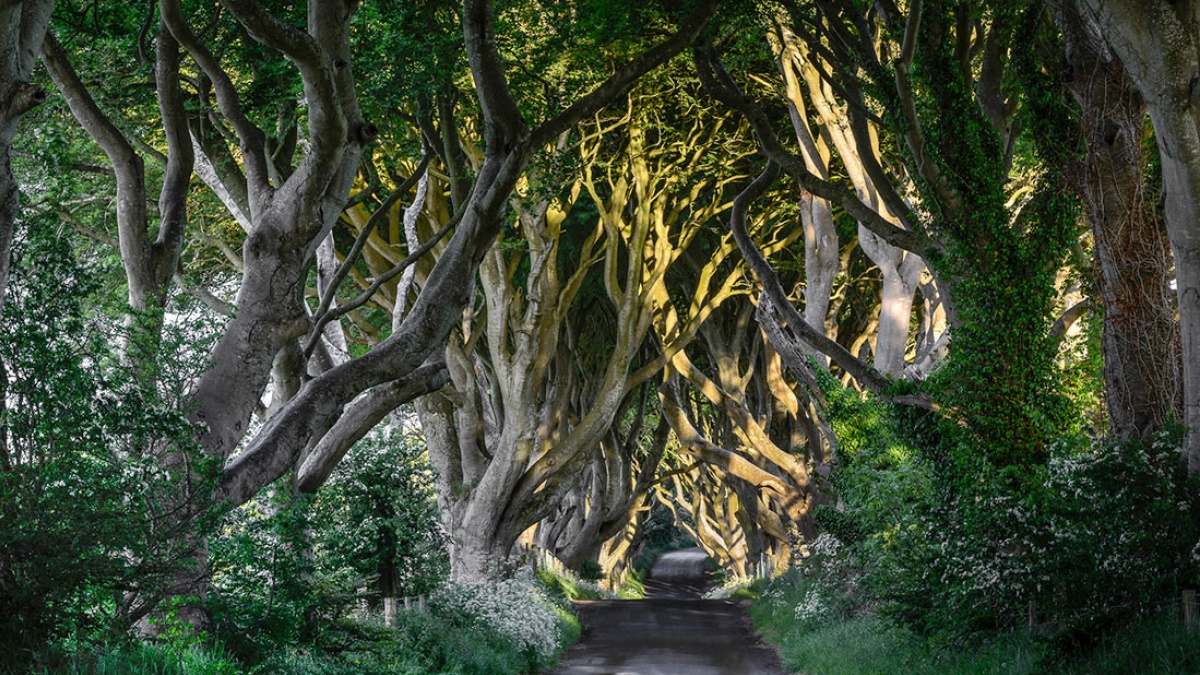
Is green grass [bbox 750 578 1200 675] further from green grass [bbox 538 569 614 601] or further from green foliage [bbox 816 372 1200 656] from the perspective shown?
green grass [bbox 538 569 614 601]

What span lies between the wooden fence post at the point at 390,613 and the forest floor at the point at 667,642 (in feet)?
10.4

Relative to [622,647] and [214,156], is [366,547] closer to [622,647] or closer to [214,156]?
[214,156]

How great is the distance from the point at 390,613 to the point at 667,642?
711cm

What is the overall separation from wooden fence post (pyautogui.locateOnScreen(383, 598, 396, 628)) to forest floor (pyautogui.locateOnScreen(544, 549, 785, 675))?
125 inches

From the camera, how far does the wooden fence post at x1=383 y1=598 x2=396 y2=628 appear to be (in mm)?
12281

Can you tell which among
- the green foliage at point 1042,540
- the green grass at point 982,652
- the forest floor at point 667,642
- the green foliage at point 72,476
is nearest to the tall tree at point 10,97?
the green foliage at point 72,476

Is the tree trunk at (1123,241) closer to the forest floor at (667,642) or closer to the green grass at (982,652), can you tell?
the green grass at (982,652)

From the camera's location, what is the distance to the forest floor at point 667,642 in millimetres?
14984

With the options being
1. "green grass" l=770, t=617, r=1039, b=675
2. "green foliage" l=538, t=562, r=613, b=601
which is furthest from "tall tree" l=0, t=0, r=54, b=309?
"green foliage" l=538, t=562, r=613, b=601

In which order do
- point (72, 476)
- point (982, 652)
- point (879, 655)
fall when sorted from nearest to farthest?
point (72, 476) → point (982, 652) → point (879, 655)

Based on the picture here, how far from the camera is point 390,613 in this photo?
12.5 m

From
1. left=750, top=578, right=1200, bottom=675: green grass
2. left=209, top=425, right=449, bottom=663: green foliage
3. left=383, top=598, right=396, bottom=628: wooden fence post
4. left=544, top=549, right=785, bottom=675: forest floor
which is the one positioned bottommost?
left=544, top=549, right=785, bottom=675: forest floor

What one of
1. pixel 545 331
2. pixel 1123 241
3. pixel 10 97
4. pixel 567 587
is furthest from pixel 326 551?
pixel 567 587

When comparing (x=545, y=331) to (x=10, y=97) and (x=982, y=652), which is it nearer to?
(x=982, y=652)
